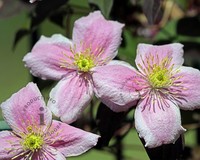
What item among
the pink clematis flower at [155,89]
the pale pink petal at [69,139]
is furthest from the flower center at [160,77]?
the pale pink petal at [69,139]

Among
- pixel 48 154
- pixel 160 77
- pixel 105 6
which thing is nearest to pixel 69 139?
pixel 48 154

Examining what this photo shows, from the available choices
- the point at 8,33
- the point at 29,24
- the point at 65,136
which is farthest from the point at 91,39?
the point at 8,33

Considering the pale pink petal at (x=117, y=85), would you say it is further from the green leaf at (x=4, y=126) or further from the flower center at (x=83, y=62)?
the green leaf at (x=4, y=126)

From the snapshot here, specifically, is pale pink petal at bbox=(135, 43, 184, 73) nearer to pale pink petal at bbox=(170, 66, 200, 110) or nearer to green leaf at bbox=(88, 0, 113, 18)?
pale pink petal at bbox=(170, 66, 200, 110)

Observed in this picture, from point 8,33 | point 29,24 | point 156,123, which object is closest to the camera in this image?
point 156,123

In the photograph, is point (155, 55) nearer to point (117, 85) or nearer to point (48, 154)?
point (117, 85)

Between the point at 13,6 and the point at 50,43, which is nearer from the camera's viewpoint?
the point at 50,43

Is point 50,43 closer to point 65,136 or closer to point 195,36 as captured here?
point 65,136
